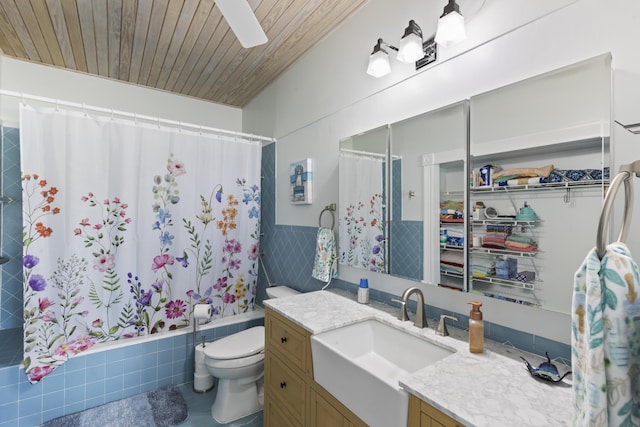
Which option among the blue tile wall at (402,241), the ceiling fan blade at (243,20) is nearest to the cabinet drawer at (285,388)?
the blue tile wall at (402,241)

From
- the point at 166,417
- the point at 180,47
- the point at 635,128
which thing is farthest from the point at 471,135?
the point at 166,417

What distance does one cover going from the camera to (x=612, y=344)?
20.6 inches

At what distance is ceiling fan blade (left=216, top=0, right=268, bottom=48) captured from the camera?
4.25 ft

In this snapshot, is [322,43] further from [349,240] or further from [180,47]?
[349,240]

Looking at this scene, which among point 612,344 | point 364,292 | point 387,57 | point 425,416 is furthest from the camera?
point 364,292

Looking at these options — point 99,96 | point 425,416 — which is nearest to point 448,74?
point 425,416

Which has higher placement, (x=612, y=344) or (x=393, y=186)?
(x=393, y=186)

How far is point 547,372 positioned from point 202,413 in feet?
6.70

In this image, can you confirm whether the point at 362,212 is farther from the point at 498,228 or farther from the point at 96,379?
the point at 96,379

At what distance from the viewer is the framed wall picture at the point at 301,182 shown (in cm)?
223

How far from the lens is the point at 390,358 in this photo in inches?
51.9

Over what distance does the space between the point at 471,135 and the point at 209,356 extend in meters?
1.95

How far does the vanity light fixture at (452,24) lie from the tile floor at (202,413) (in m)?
2.37

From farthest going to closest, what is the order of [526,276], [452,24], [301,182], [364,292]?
[301,182] < [364,292] < [452,24] < [526,276]
